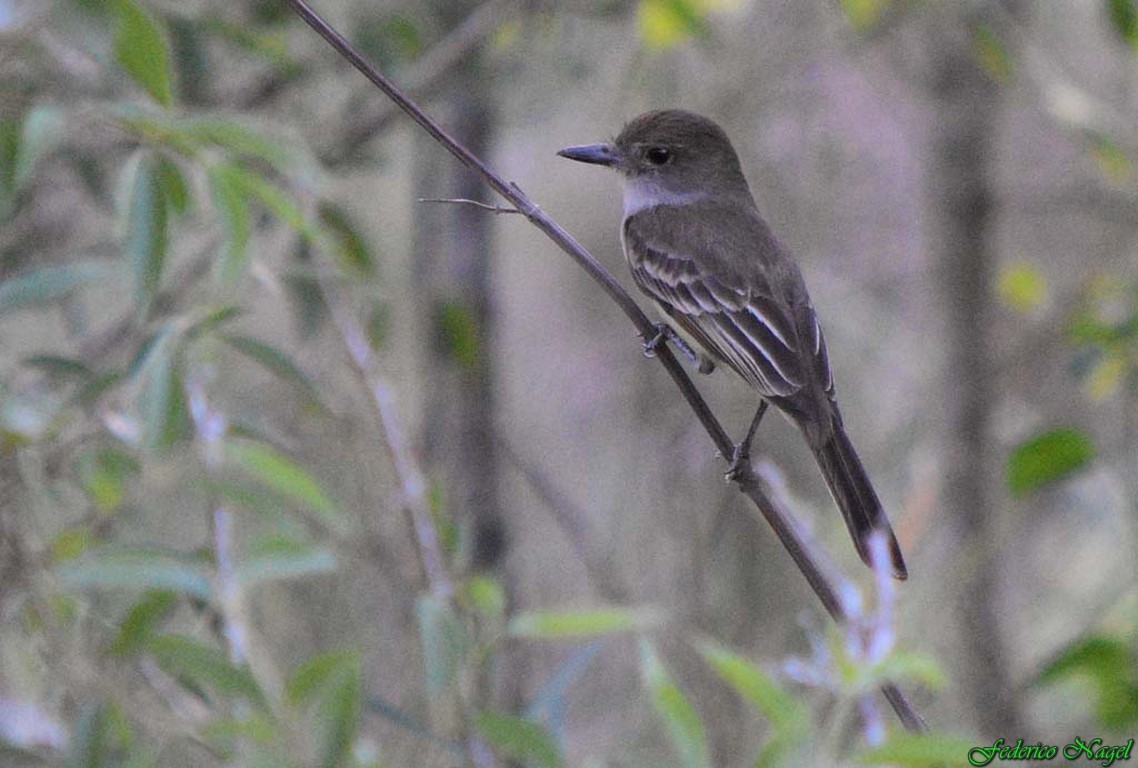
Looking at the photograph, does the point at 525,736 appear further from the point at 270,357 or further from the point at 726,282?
the point at 726,282

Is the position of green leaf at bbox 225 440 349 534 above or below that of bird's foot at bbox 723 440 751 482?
below

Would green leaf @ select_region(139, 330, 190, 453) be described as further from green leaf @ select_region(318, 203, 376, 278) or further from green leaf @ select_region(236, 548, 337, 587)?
green leaf @ select_region(318, 203, 376, 278)

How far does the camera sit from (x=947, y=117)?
188 inches

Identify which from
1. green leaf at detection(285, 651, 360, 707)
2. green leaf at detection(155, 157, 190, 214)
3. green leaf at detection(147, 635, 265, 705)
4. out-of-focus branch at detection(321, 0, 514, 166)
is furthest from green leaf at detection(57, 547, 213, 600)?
out-of-focus branch at detection(321, 0, 514, 166)

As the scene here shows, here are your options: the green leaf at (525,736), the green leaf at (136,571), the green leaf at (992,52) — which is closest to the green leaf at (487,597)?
the green leaf at (525,736)

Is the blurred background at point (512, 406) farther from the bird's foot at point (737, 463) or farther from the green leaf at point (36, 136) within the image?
the bird's foot at point (737, 463)

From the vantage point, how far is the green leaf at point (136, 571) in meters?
2.16

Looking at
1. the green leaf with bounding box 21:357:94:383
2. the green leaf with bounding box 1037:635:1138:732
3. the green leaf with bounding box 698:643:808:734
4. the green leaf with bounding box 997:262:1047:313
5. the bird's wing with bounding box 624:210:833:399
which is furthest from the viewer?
the green leaf with bounding box 997:262:1047:313

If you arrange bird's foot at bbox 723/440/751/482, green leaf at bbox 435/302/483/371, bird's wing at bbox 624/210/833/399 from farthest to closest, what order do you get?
1. green leaf at bbox 435/302/483/371
2. bird's wing at bbox 624/210/833/399
3. bird's foot at bbox 723/440/751/482

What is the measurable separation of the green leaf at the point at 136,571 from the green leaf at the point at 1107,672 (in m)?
1.64

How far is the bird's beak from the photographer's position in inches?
125

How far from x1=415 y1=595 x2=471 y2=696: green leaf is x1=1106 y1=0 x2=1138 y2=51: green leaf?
216 centimetres

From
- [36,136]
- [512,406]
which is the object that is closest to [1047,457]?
[36,136]

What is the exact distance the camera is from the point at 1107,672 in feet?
9.10
